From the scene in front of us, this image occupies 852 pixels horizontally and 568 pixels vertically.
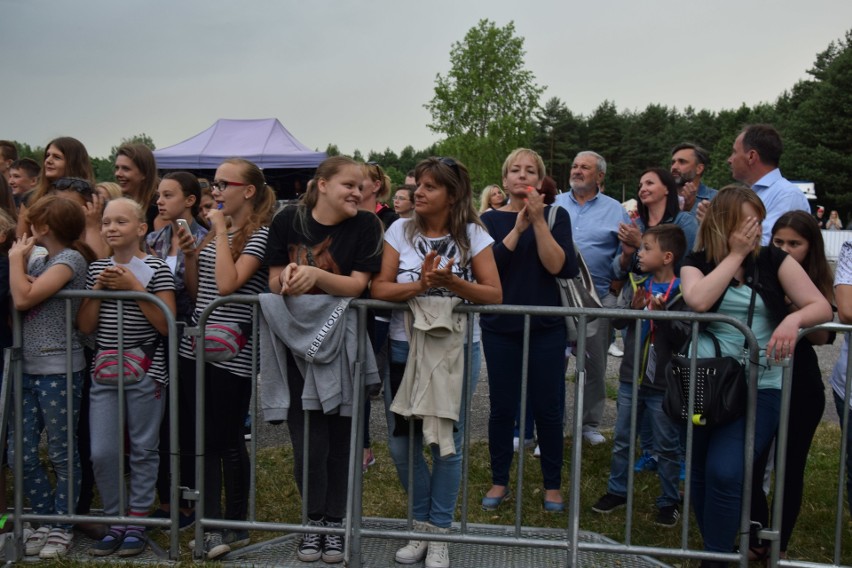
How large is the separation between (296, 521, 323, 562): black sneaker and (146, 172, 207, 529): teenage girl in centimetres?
74

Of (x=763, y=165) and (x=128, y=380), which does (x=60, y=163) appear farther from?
(x=763, y=165)

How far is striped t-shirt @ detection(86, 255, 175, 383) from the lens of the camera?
3.75 metres

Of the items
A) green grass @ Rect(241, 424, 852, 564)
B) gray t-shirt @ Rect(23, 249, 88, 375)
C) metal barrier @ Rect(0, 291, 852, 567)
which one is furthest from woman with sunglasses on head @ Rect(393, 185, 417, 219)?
gray t-shirt @ Rect(23, 249, 88, 375)

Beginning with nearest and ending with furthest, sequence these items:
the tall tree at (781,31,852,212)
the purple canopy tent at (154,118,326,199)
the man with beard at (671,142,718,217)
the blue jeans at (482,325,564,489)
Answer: the blue jeans at (482,325,564,489) < the man with beard at (671,142,718,217) < the purple canopy tent at (154,118,326,199) < the tall tree at (781,31,852,212)

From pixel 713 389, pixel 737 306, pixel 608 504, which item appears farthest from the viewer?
pixel 608 504

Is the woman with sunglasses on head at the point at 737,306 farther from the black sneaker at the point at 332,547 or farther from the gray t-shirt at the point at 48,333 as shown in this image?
the gray t-shirt at the point at 48,333

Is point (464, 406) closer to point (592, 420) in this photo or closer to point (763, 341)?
point (763, 341)

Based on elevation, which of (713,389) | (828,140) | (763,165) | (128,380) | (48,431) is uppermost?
(828,140)

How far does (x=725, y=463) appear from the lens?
11.2ft

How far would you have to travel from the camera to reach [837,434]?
231 inches

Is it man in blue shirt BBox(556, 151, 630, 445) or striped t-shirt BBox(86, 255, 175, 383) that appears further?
man in blue shirt BBox(556, 151, 630, 445)

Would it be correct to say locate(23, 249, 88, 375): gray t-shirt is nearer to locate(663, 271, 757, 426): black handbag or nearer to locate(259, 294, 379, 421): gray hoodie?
locate(259, 294, 379, 421): gray hoodie

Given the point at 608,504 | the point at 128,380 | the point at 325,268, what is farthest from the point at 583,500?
the point at 128,380

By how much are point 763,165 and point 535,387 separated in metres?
2.16
